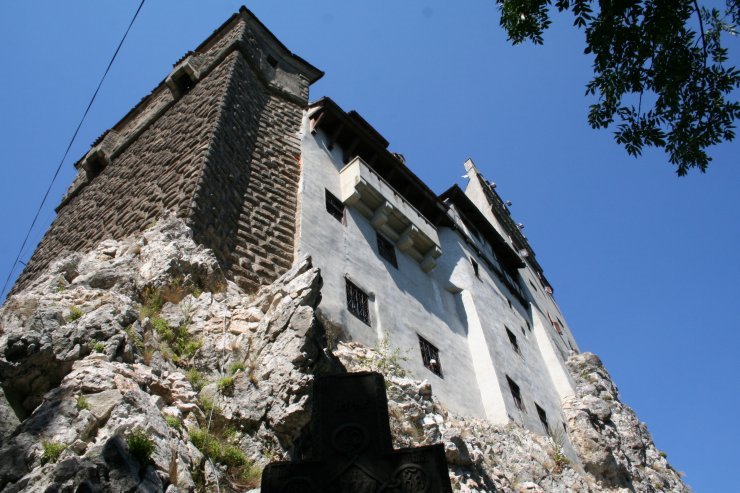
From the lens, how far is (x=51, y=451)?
16.2ft

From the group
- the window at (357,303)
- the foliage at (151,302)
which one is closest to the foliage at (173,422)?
the foliage at (151,302)

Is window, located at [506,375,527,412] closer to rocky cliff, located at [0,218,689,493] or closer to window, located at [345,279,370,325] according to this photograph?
rocky cliff, located at [0,218,689,493]

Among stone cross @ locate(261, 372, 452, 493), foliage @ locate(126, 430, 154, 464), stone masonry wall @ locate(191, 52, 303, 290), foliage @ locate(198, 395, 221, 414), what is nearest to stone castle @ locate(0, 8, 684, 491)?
stone masonry wall @ locate(191, 52, 303, 290)

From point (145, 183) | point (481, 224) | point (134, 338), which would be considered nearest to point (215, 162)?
point (145, 183)

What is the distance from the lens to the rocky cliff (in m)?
5.11

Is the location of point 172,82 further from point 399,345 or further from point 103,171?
point 399,345

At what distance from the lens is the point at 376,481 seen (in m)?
3.28

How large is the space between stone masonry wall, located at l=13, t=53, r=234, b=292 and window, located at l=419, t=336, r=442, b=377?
18.9ft

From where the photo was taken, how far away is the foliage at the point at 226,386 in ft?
23.0

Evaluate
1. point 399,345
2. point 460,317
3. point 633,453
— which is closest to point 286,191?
point 399,345

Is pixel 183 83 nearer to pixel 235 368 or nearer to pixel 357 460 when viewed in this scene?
pixel 235 368

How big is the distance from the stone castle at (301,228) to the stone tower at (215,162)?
0.04 metres

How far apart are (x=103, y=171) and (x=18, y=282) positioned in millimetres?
3809

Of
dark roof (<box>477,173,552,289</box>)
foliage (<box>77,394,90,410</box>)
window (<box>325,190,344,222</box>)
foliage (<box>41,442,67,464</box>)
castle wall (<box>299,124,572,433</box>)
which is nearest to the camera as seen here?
foliage (<box>41,442,67,464</box>)
